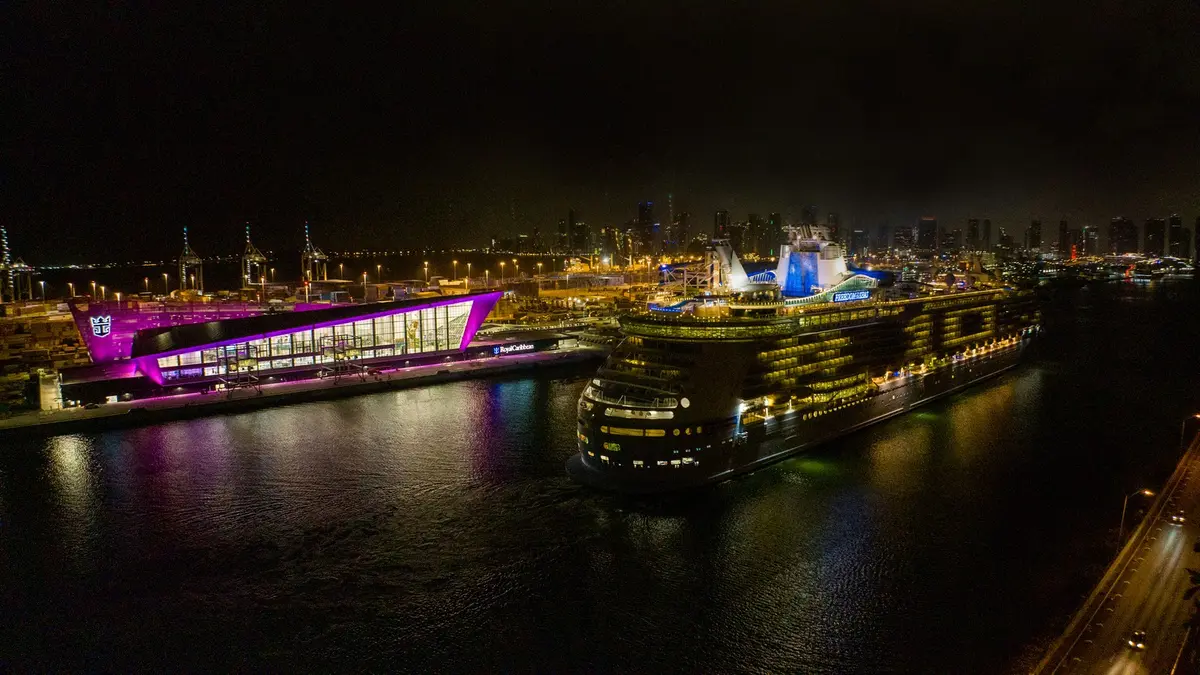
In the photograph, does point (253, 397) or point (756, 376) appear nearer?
point (756, 376)

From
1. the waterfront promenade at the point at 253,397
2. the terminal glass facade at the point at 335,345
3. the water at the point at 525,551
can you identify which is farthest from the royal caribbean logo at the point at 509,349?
the water at the point at 525,551

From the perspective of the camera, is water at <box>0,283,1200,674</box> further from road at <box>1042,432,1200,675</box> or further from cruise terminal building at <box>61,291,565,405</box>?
cruise terminal building at <box>61,291,565,405</box>

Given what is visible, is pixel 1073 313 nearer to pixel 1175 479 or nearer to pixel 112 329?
pixel 1175 479

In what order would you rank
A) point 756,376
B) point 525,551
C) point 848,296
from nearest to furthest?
1. point 525,551
2. point 756,376
3. point 848,296

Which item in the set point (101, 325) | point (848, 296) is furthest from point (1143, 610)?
point (101, 325)

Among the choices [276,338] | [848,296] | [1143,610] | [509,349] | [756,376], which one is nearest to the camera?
[1143,610]

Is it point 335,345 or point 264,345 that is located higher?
point 264,345

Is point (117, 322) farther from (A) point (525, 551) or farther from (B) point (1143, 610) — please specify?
(B) point (1143, 610)

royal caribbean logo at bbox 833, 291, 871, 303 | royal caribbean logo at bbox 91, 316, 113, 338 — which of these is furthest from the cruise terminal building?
royal caribbean logo at bbox 833, 291, 871, 303
